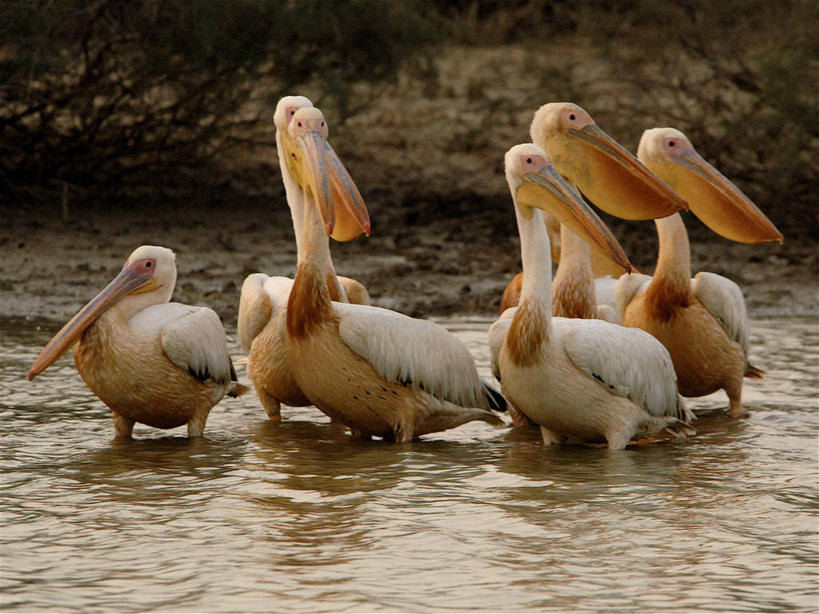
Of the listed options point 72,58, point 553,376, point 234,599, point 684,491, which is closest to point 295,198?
point 553,376

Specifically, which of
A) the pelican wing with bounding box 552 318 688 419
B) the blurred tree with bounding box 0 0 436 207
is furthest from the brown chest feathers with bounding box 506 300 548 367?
the blurred tree with bounding box 0 0 436 207

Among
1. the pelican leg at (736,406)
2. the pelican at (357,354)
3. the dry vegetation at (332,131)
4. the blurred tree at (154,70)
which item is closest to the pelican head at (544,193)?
the pelican at (357,354)

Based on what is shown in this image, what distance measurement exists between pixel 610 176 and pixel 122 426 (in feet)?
6.96

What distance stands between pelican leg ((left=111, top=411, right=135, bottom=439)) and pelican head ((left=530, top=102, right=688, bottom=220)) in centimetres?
198

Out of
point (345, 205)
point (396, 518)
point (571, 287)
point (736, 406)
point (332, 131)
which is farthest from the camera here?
point (332, 131)

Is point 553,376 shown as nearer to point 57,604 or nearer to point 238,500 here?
point 238,500

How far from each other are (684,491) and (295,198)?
207 centimetres

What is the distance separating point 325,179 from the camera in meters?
5.05

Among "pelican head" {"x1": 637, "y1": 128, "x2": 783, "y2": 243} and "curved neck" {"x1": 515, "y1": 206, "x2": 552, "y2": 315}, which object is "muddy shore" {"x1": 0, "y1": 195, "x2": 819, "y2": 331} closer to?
"pelican head" {"x1": 637, "y1": 128, "x2": 783, "y2": 243}

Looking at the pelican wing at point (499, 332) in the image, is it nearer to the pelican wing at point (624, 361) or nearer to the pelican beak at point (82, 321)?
the pelican wing at point (624, 361)

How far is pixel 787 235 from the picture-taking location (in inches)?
387

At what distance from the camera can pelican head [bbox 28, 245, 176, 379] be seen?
491cm

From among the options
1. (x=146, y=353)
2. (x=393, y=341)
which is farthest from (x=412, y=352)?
(x=146, y=353)

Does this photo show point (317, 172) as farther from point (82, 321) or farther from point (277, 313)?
point (82, 321)
